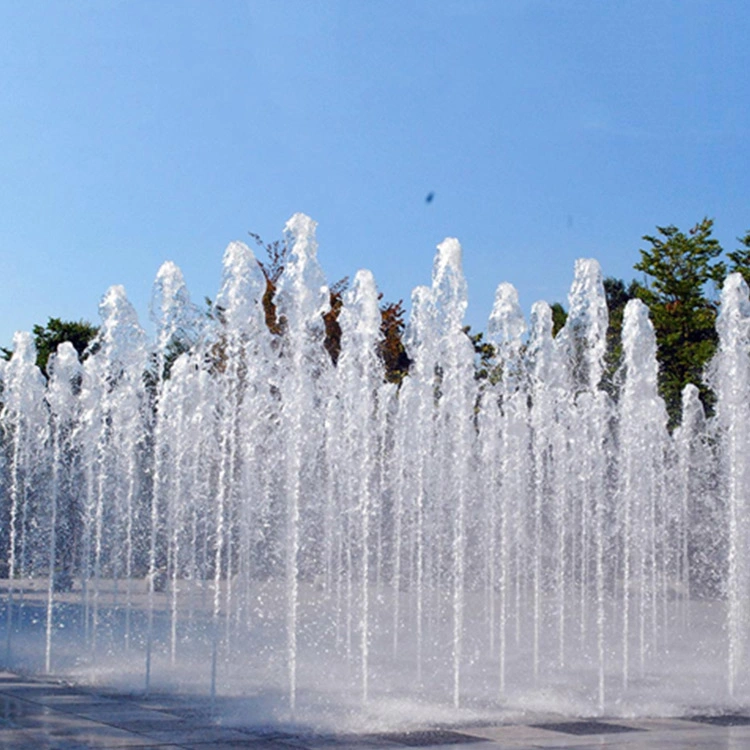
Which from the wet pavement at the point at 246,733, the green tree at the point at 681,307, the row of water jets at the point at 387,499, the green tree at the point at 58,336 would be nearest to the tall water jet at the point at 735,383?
the row of water jets at the point at 387,499

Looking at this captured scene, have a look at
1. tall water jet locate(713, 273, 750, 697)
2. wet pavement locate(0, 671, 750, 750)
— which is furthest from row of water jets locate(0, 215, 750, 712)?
wet pavement locate(0, 671, 750, 750)

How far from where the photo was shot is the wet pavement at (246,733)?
671 centimetres

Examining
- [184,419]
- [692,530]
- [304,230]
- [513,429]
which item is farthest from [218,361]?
[304,230]

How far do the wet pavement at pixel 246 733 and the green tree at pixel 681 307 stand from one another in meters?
21.2

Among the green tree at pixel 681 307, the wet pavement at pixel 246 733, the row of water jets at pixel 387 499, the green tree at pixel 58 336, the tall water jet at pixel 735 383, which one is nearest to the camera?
the wet pavement at pixel 246 733

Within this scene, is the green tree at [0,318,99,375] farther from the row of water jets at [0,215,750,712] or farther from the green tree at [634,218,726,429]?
the green tree at [634,218,726,429]

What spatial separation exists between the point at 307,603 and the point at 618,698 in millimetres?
10022

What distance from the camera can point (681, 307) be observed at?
30344 millimetres

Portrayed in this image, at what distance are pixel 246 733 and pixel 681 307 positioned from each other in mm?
25272

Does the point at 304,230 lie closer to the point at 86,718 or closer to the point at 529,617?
the point at 86,718

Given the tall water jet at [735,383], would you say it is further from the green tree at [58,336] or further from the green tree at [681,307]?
the green tree at [58,336]

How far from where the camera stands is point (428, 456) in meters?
21.3

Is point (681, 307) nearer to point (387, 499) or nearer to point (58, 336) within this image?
point (387, 499)

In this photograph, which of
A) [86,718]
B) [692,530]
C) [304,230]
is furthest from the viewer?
[692,530]
